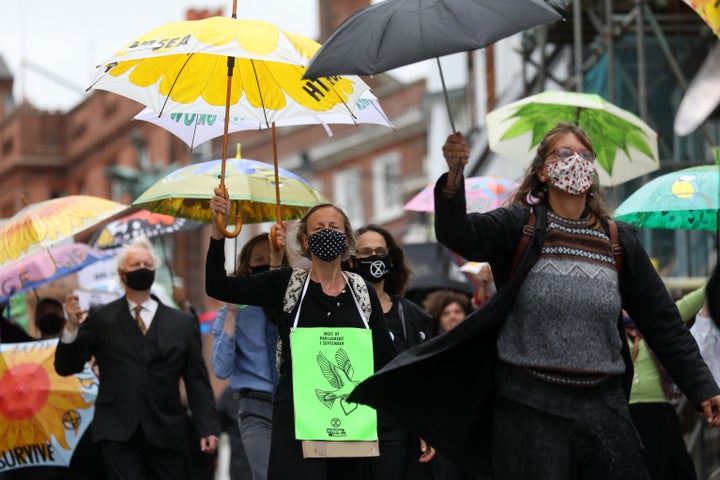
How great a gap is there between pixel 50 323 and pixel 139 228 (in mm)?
1004

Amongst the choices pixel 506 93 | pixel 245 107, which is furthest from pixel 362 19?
pixel 506 93

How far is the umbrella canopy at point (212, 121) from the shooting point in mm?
9289

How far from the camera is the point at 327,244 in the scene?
323 inches

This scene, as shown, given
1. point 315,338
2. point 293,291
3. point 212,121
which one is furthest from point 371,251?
point 315,338

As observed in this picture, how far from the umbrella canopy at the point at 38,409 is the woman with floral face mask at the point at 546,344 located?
5.21 m

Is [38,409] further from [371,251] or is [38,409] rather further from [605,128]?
[605,128]

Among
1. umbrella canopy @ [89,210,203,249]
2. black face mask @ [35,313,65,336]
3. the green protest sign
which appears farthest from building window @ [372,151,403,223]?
the green protest sign

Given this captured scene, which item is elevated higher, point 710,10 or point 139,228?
point 710,10

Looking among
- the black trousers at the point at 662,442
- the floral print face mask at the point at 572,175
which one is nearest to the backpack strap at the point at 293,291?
the floral print face mask at the point at 572,175

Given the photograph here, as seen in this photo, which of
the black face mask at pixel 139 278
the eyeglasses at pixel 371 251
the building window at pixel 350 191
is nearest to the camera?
the eyeglasses at pixel 371 251

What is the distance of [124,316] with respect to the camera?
1042cm

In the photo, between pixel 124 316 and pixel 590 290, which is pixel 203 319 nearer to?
pixel 124 316

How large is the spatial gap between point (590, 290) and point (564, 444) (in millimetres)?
590

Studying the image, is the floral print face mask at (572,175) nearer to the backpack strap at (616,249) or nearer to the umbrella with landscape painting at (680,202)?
the backpack strap at (616,249)
